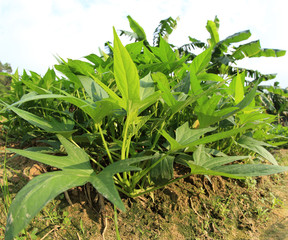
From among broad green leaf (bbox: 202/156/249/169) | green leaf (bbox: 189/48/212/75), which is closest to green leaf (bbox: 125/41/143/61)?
green leaf (bbox: 189/48/212/75)

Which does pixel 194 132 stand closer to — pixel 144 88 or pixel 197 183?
pixel 144 88

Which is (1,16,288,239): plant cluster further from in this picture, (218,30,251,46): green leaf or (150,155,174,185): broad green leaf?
(218,30,251,46): green leaf

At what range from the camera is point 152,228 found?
776 millimetres

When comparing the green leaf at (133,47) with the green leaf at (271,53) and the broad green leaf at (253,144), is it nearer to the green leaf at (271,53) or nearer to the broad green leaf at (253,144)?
the broad green leaf at (253,144)

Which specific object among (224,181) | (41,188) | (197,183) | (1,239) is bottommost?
(224,181)

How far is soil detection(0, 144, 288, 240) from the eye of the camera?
73 cm

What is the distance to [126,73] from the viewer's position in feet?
1.49

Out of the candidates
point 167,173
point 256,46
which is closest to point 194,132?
point 167,173

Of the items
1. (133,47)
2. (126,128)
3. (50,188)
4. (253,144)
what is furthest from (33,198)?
(253,144)

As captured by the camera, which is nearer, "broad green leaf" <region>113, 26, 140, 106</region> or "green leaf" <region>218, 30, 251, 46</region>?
"broad green leaf" <region>113, 26, 140, 106</region>

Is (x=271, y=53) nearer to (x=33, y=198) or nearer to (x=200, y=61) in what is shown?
(x=200, y=61)

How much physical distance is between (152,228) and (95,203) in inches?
9.7

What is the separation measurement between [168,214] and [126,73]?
0.64 meters

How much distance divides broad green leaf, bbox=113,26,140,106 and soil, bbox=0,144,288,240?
50 centimetres
